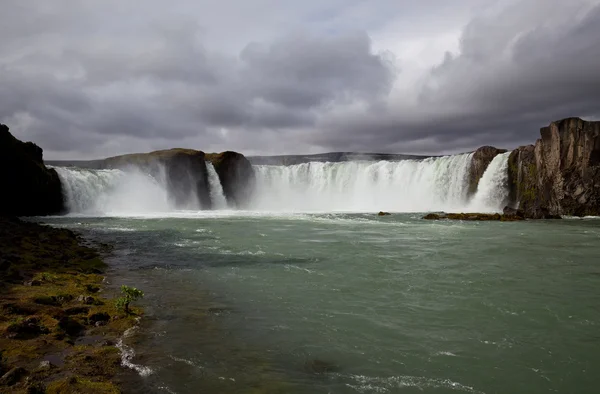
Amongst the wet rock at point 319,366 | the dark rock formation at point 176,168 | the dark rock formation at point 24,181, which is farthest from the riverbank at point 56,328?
the dark rock formation at point 176,168


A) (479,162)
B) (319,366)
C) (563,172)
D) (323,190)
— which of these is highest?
(479,162)

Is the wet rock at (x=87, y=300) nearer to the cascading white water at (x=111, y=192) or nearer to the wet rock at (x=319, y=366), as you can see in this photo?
the wet rock at (x=319, y=366)

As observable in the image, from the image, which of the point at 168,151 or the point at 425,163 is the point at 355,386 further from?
the point at 168,151

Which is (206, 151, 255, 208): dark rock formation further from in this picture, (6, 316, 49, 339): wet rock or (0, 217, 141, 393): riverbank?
(6, 316, 49, 339): wet rock

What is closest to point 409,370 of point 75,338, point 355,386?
point 355,386

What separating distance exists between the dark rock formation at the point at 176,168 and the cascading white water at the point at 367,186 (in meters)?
10.7

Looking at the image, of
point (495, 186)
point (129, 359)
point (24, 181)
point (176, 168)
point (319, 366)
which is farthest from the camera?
point (176, 168)

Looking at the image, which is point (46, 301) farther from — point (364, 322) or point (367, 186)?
point (367, 186)

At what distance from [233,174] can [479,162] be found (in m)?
36.6

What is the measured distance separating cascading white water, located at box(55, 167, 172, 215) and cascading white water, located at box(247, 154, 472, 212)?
17758 mm

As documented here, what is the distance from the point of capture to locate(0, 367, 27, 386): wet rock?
14.9 ft

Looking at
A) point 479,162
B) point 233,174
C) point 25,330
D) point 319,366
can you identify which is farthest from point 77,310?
point 233,174

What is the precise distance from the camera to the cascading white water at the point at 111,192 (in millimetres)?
44188

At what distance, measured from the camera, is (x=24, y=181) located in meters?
37.2
